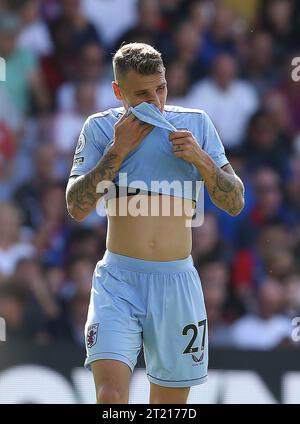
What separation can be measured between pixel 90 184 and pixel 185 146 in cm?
46

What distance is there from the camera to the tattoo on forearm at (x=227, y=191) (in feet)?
13.9

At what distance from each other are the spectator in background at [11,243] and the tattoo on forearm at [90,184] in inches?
140

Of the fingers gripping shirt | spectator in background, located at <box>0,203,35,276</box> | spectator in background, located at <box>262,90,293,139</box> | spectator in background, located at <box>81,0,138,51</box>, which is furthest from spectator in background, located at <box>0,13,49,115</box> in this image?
the fingers gripping shirt

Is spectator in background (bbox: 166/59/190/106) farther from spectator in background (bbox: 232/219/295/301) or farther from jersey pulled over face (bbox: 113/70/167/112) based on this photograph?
jersey pulled over face (bbox: 113/70/167/112)

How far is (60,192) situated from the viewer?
802 centimetres

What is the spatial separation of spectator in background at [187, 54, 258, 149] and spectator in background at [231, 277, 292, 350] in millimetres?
1413

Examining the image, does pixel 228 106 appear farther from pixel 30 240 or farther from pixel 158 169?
pixel 158 169

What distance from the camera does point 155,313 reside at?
4.26 meters

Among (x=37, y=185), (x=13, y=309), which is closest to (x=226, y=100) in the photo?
(x=37, y=185)

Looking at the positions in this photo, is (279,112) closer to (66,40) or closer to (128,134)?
(66,40)

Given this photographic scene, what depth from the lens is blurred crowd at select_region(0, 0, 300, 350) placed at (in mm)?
7625

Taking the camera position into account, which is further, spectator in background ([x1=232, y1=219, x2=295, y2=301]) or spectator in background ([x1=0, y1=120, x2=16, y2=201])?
spectator in background ([x1=0, y1=120, x2=16, y2=201])

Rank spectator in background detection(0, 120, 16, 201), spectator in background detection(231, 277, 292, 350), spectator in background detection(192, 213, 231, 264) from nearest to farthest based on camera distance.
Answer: spectator in background detection(231, 277, 292, 350) < spectator in background detection(192, 213, 231, 264) < spectator in background detection(0, 120, 16, 201)

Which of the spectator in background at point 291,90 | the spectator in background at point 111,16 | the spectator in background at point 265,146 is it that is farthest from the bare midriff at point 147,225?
the spectator in background at point 111,16
